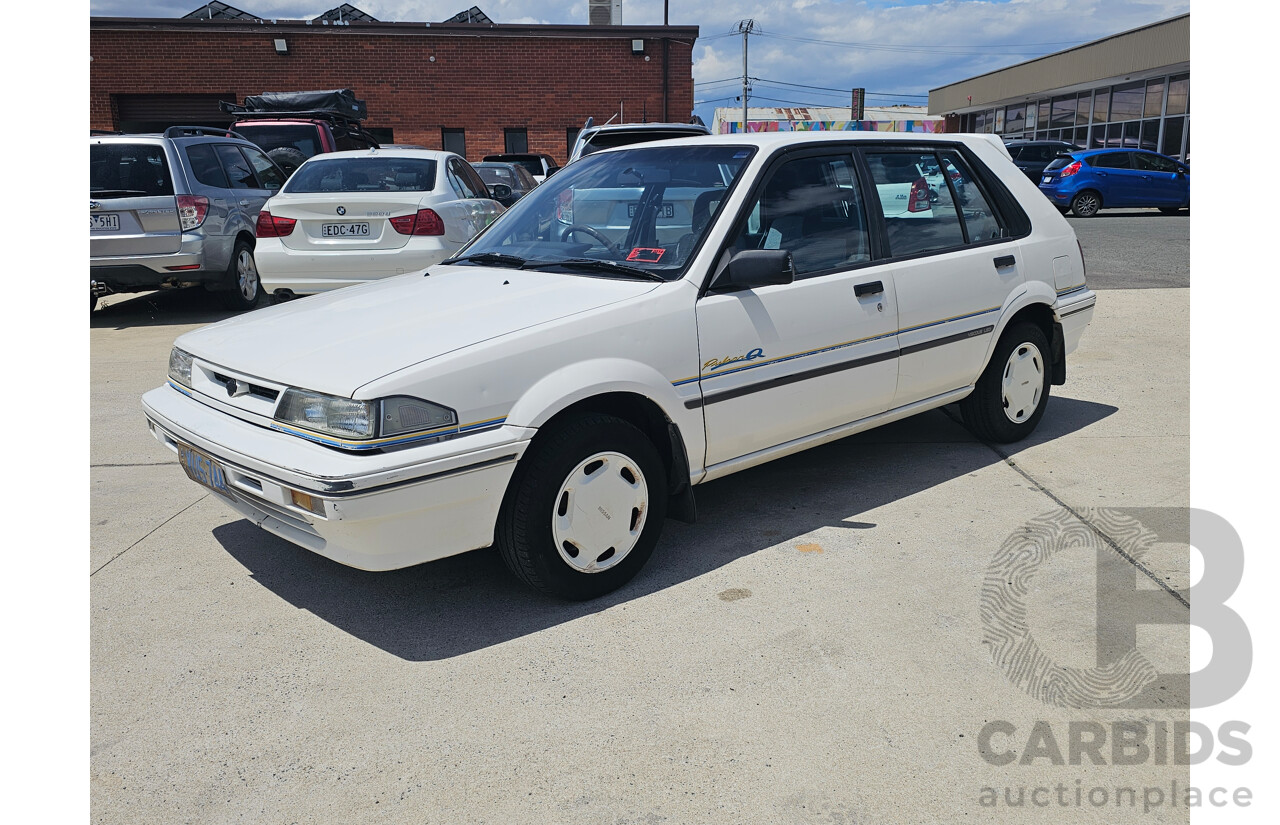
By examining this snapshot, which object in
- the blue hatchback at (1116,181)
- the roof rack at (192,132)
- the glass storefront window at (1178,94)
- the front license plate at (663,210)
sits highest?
the glass storefront window at (1178,94)

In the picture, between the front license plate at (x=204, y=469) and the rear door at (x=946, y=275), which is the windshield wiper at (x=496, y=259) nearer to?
the front license plate at (x=204, y=469)

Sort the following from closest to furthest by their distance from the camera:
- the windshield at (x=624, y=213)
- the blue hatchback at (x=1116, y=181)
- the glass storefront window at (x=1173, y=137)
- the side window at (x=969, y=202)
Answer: the windshield at (x=624, y=213) → the side window at (x=969, y=202) → the blue hatchback at (x=1116, y=181) → the glass storefront window at (x=1173, y=137)

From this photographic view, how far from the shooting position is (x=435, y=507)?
10.0 ft

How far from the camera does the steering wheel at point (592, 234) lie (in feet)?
12.9

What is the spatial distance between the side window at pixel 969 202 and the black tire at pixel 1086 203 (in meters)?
18.5

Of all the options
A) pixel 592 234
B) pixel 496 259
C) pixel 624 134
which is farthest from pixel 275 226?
pixel 592 234

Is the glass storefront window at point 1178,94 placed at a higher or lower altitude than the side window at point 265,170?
higher

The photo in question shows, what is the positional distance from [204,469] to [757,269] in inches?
84.5

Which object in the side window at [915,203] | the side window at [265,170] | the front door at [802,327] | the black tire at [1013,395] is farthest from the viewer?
the side window at [265,170]

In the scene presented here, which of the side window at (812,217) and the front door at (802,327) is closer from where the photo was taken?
the front door at (802,327)

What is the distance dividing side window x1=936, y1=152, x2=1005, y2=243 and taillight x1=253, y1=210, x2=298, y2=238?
547cm

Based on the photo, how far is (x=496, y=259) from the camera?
13.8 ft

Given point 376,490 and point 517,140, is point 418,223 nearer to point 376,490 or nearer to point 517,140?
point 376,490

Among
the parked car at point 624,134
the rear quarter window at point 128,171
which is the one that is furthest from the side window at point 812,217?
the rear quarter window at point 128,171
